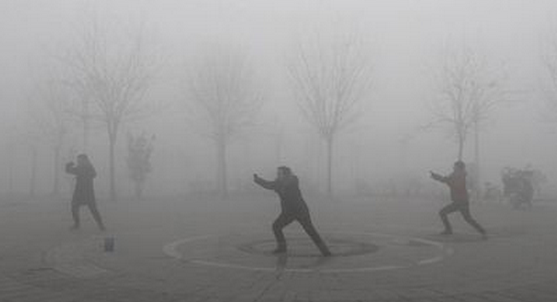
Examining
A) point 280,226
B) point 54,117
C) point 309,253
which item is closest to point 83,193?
point 280,226

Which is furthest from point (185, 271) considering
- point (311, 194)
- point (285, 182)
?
point (311, 194)

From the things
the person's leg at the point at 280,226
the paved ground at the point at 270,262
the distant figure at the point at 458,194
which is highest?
the distant figure at the point at 458,194

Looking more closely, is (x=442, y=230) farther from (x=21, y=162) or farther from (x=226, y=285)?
(x=21, y=162)

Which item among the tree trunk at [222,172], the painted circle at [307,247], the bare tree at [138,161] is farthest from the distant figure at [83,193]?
the bare tree at [138,161]

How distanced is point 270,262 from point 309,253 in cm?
122

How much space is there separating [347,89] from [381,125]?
35.9m

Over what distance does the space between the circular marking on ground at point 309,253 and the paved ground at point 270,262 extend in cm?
2

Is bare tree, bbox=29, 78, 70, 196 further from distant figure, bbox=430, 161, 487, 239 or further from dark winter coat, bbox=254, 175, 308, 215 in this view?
dark winter coat, bbox=254, 175, 308, 215

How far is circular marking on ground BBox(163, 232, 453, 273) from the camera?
10.4 meters

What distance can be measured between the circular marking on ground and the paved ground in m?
0.02

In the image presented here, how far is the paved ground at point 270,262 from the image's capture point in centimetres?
823

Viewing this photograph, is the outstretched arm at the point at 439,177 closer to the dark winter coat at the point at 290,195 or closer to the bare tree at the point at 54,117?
the dark winter coat at the point at 290,195

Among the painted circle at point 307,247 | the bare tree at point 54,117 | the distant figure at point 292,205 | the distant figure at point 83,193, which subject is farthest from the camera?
the bare tree at point 54,117

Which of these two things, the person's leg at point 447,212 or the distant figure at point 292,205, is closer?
the distant figure at point 292,205
